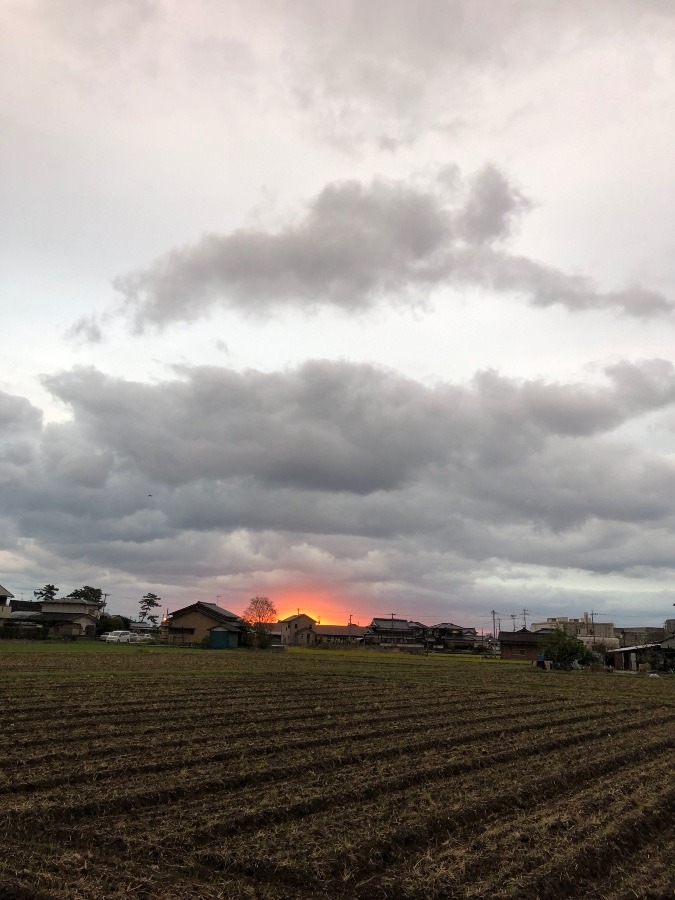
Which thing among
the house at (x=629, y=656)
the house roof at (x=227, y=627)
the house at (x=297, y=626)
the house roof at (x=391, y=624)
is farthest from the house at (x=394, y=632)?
the house at (x=629, y=656)

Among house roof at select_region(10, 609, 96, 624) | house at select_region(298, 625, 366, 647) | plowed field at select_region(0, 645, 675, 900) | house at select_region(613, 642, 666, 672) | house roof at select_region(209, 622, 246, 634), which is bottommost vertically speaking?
house at select_region(298, 625, 366, 647)

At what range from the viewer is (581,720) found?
21719 mm

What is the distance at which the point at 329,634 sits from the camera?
142 m

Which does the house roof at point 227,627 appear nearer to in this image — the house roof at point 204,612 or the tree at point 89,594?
the house roof at point 204,612

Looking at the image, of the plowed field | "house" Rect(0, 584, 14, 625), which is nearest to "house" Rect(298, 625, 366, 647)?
"house" Rect(0, 584, 14, 625)

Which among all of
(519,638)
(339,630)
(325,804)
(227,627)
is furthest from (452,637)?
(325,804)

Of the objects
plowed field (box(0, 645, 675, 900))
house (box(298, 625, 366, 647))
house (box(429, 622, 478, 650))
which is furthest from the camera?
house (box(298, 625, 366, 647))

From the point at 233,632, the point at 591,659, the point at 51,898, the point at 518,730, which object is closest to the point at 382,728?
the point at 518,730

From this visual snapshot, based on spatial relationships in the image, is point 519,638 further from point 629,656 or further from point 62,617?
point 62,617

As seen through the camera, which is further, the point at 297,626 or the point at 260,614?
the point at 297,626

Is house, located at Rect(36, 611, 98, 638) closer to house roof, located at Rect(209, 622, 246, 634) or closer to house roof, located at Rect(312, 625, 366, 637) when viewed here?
house roof, located at Rect(209, 622, 246, 634)

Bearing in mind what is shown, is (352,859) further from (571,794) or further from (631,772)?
(631,772)

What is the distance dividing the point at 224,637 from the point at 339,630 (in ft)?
197

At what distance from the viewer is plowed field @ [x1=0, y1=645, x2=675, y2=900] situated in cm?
729
